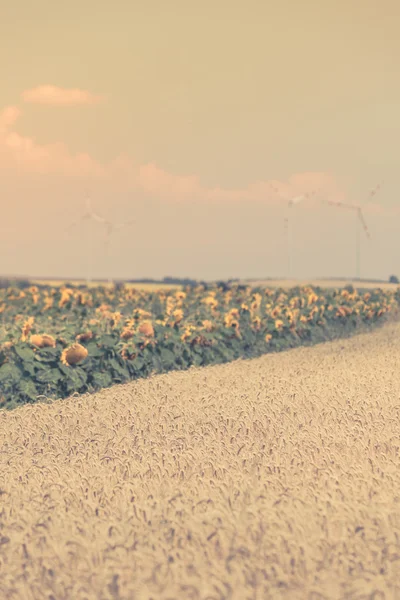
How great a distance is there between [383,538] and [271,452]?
237 cm

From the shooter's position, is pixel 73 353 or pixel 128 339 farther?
pixel 128 339

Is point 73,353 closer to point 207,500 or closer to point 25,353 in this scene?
point 25,353

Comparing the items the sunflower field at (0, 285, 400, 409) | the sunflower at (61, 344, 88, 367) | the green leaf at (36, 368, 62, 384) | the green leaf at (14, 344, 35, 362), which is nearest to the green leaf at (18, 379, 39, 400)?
the sunflower field at (0, 285, 400, 409)

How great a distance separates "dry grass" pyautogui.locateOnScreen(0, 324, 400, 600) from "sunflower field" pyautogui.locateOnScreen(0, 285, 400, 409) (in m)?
2.99

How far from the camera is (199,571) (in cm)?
518

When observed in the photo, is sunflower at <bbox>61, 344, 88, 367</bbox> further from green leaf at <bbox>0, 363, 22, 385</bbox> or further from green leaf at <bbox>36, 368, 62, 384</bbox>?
green leaf at <bbox>0, 363, 22, 385</bbox>

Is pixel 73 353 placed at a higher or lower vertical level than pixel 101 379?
higher

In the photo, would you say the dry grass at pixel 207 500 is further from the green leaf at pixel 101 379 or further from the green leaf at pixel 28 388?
the green leaf at pixel 101 379

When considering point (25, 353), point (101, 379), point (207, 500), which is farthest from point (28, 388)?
point (207, 500)

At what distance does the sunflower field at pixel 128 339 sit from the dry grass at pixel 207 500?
2992 mm

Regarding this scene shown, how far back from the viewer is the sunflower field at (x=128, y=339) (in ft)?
46.9

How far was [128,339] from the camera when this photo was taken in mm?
15586

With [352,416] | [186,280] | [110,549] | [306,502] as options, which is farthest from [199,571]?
[186,280]

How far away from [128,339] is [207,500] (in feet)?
30.8
